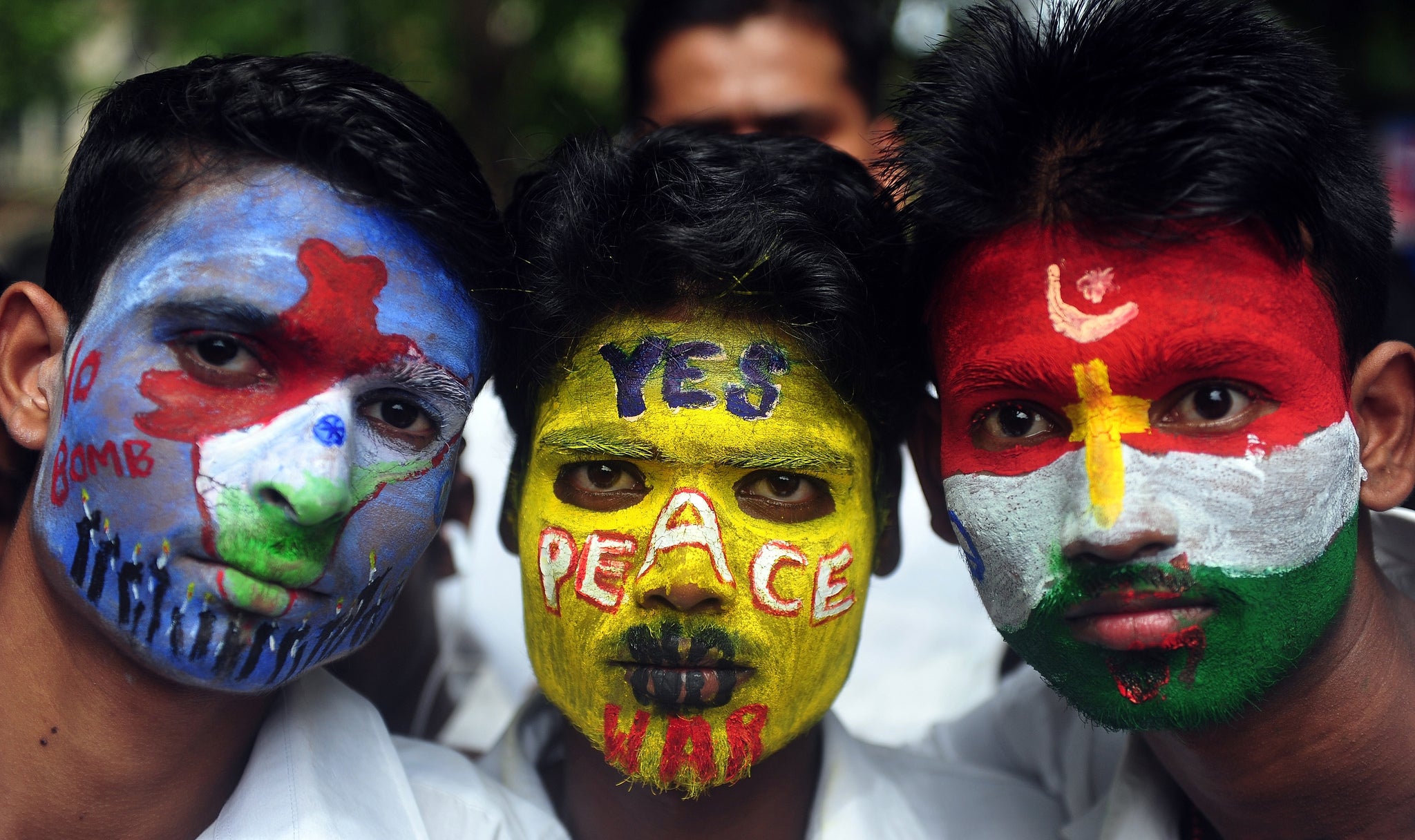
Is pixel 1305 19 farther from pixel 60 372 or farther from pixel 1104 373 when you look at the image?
pixel 60 372

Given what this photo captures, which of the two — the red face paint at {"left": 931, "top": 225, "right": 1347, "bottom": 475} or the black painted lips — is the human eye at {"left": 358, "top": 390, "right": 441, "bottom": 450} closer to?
the black painted lips

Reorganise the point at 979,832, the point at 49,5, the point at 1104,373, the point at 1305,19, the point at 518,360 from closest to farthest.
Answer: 1. the point at 1104,373
2. the point at 518,360
3. the point at 979,832
4. the point at 1305,19
5. the point at 49,5

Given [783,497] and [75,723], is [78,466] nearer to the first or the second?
[75,723]

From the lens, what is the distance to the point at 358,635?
2.54m

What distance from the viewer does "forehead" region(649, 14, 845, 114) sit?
469cm

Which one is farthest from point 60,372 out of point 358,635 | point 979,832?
point 979,832

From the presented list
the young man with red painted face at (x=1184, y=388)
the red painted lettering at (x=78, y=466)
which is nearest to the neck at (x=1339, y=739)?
the young man with red painted face at (x=1184, y=388)

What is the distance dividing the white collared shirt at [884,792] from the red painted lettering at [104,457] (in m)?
1.26

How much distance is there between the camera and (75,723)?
2.40 metres

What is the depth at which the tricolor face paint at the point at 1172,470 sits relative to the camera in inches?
88.6

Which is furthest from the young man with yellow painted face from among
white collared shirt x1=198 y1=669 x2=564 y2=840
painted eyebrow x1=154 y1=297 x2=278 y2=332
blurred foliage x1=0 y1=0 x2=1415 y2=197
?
blurred foliage x1=0 y1=0 x2=1415 y2=197

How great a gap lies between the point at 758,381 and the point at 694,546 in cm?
40

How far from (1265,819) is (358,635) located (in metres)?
2.06

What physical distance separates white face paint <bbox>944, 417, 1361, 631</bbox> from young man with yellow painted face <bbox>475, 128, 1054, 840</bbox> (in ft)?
1.38
